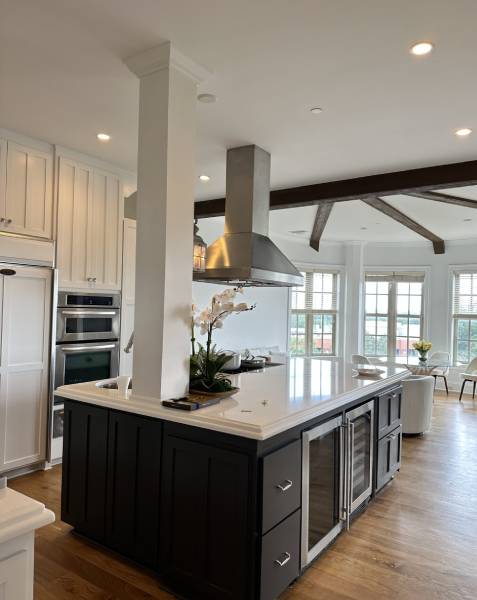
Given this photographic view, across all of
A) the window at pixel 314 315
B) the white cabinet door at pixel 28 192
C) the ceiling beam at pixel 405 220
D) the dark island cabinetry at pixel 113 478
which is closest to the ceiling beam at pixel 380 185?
the ceiling beam at pixel 405 220

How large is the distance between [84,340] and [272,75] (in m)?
2.67

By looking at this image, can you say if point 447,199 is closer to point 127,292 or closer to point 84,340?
point 127,292

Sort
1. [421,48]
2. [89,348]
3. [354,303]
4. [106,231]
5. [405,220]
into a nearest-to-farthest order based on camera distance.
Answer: [421,48], [89,348], [106,231], [405,220], [354,303]

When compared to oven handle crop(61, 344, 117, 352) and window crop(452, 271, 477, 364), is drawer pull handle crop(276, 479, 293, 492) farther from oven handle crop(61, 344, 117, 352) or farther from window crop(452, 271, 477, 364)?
window crop(452, 271, 477, 364)

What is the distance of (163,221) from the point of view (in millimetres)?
2256

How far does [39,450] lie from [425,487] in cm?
320

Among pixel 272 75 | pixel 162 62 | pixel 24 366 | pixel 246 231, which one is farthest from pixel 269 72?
pixel 24 366

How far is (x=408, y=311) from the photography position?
858cm

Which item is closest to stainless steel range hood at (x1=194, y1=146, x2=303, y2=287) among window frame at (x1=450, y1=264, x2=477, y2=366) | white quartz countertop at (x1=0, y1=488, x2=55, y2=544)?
white quartz countertop at (x1=0, y1=488, x2=55, y2=544)

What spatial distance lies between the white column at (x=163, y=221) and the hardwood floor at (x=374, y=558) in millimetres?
963

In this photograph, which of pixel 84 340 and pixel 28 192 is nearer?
pixel 28 192

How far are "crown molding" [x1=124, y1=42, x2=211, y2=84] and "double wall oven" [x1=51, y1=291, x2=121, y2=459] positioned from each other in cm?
208

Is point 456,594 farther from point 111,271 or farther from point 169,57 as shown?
point 111,271

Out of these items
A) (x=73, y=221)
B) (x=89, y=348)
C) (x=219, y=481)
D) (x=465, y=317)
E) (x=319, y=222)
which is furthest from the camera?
(x=465, y=317)
